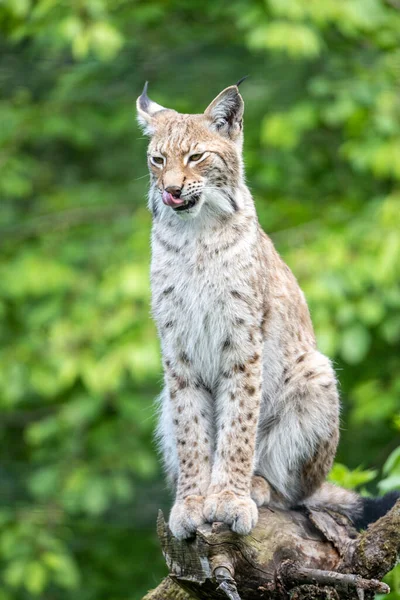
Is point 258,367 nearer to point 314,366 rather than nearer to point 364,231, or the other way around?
point 314,366

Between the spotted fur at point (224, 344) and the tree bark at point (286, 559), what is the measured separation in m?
0.26

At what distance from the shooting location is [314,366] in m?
4.70

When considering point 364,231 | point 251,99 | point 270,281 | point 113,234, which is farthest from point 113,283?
point 270,281

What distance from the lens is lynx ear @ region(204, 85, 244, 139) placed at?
14.5ft

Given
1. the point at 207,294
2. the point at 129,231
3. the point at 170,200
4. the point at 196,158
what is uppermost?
the point at 129,231

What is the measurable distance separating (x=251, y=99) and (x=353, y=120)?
1440mm

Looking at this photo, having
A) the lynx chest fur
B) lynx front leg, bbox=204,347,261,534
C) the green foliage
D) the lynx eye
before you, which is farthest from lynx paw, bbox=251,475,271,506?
the green foliage

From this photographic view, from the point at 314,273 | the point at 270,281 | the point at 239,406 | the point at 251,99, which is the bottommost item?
the point at 239,406

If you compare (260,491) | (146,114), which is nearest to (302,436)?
(260,491)

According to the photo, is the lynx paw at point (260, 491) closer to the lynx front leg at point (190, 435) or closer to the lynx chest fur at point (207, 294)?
the lynx front leg at point (190, 435)

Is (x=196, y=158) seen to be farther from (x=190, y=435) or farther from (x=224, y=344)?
(x=190, y=435)

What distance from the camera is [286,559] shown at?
3930 mm

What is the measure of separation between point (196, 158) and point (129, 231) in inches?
177

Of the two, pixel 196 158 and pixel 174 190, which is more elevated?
pixel 196 158
